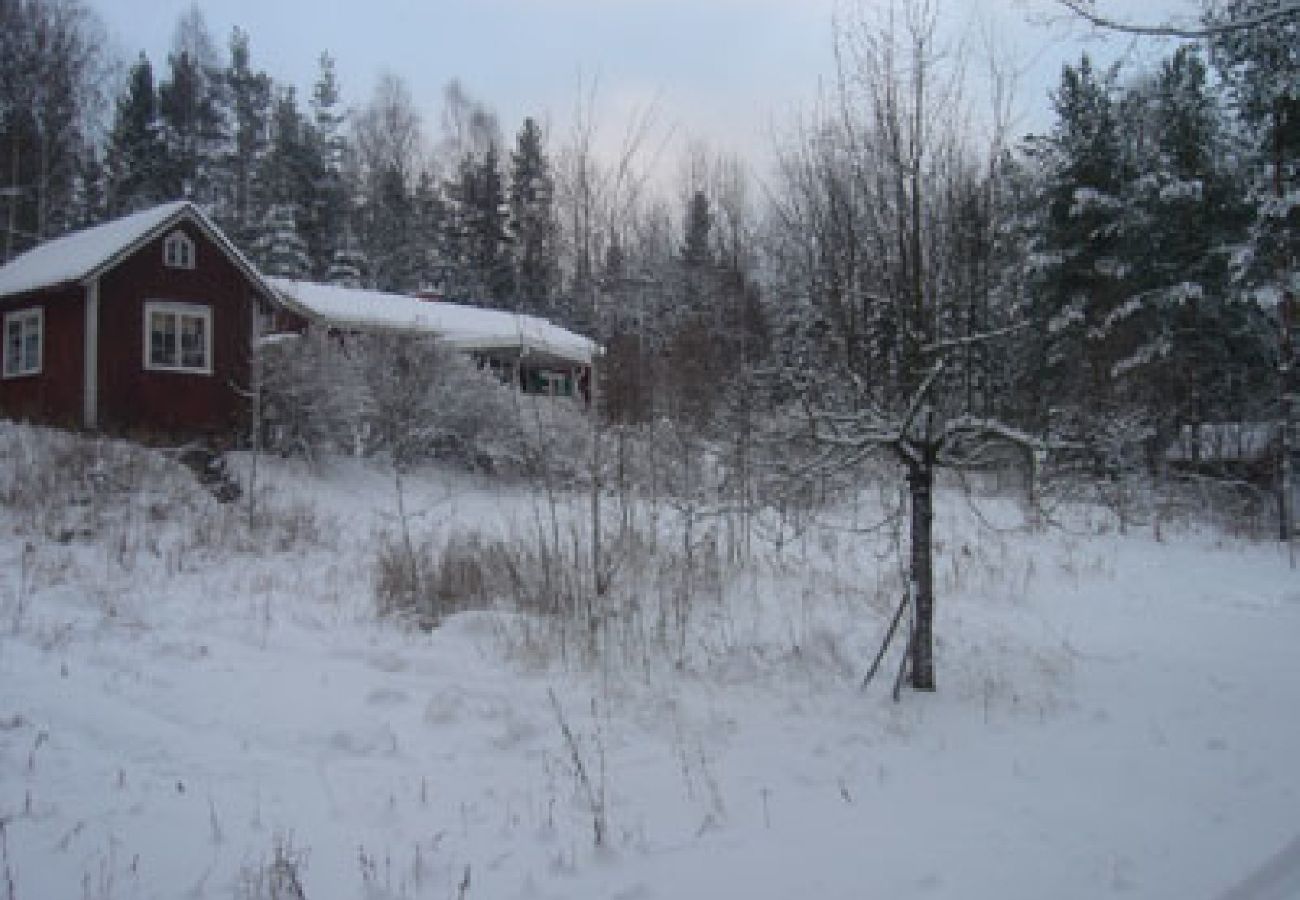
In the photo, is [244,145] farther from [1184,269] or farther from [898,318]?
[898,318]

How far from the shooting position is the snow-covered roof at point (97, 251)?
17.0m

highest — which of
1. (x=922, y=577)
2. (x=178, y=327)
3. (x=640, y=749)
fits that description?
(x=178, y=327)

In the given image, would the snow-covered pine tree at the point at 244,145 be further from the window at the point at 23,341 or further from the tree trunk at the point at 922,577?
the tree trunk at the point at 922,577

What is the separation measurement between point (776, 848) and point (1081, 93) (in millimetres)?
22887

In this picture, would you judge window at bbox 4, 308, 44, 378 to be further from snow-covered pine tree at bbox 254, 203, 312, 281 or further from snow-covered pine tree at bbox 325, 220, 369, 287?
snow-covered pine tree at bbox 325, 220, 369, 287

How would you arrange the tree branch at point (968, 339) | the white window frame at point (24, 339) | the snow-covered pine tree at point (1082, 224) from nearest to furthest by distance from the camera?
the tree branch at point (968, 339)
the white window frame at point (24, 339)
the snow-covered pine tree at point (1082, 224)

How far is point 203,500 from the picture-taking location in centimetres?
1297

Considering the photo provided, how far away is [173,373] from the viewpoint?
18.0 meters

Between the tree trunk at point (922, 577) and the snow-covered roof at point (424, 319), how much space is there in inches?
683

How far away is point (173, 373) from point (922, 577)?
1701 centimetres

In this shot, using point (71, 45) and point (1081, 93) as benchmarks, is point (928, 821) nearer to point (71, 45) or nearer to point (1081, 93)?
point (1081, 93)

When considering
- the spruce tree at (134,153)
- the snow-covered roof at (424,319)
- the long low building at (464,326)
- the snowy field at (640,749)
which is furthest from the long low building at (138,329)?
the spruce tree at (134,153)

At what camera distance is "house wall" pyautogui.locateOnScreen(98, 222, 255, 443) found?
56.6 ft

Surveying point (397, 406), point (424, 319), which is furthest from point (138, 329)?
point (424, 319)
